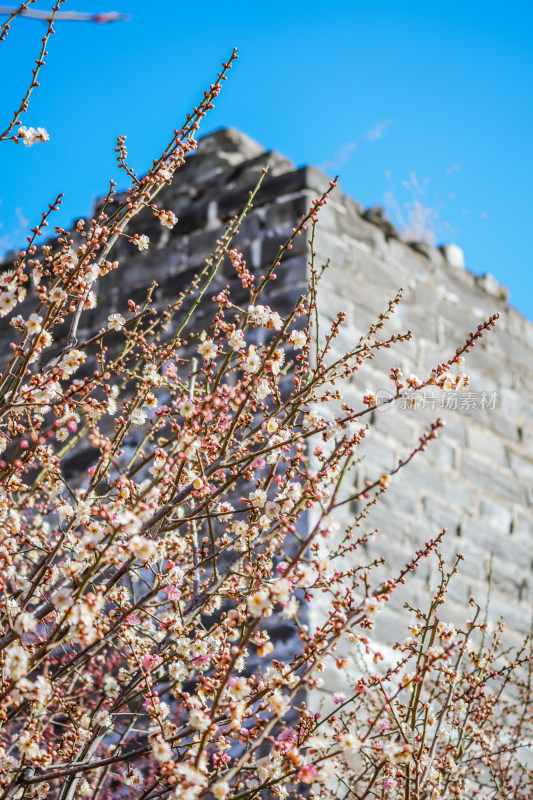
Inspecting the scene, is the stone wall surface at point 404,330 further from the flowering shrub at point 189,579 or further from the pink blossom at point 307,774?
the pink blossom at point 307,774

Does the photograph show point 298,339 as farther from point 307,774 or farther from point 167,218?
point 307,774

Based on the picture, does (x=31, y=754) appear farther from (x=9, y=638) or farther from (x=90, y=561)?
(x=90, y=561)

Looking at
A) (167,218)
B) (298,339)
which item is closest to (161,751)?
(298,339)

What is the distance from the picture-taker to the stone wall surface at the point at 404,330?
3.50 meters

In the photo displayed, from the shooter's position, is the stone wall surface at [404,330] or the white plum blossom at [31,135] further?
the stone wall surface at [404,330]

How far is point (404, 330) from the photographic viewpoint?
3.91 meters

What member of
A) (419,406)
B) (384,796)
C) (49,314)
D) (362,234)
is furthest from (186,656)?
(362,234)

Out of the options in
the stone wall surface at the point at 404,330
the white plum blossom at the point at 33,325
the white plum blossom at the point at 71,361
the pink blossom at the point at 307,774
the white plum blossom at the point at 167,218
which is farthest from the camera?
the stone wall surface at the point at 404,330

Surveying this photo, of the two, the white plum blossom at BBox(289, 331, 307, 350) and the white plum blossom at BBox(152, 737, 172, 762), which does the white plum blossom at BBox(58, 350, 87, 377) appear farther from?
the white plum blossom at BBox(152, 737, 172, 762)

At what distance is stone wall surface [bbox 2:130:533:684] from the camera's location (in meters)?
3.50

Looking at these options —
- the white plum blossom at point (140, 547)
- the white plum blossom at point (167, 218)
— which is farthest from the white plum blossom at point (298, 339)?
the white plum blossom at point (140, 547)

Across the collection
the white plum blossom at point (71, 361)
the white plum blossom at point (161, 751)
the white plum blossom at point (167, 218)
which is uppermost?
the white plum blossom at point (167, 218)

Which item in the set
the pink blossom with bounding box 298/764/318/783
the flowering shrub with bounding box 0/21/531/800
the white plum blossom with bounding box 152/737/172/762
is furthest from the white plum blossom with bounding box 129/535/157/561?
the pink blossom with bounding box 298/764/318/783

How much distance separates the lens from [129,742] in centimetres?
284
